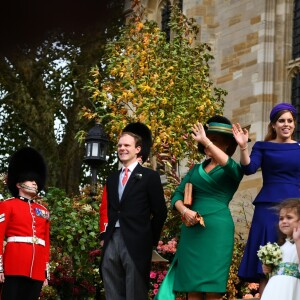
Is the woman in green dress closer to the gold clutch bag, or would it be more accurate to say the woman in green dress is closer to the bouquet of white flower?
the gold clutch bag

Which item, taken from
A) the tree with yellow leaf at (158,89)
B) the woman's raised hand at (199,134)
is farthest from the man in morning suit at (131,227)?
the tree with yellow leaf at (158,89)

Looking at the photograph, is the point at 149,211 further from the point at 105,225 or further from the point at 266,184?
the point at 266,184

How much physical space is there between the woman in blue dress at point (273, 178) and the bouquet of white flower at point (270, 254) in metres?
0.55

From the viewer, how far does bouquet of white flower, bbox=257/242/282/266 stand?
5.30 meters

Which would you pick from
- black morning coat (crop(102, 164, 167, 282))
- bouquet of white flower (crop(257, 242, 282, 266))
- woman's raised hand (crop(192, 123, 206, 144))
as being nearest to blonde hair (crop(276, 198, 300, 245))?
bouquet of white flower (crop(257, 242, 282, 266))

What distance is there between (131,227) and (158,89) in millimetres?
7783

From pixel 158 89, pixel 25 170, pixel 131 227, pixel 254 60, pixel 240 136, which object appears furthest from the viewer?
pixel 254 60

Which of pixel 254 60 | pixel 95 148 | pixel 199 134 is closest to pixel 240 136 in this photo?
pixel 199 134

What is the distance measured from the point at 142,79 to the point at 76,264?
4.57 meters

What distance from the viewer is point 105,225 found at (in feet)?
21.5

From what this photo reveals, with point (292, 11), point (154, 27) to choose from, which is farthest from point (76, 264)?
point (292, 11)

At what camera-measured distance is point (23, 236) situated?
287 inches

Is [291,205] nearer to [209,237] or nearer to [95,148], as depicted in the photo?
[209,237]

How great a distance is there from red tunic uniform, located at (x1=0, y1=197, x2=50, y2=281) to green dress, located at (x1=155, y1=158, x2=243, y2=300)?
5.29ft
